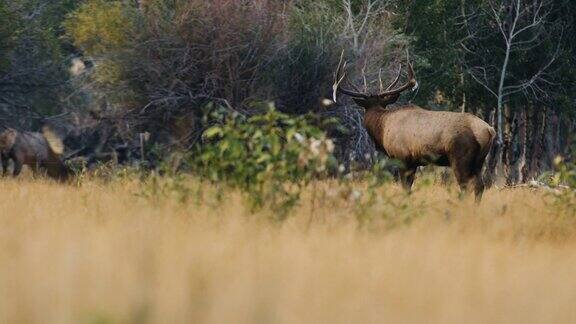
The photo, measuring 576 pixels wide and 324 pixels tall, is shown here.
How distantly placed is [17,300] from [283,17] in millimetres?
14848

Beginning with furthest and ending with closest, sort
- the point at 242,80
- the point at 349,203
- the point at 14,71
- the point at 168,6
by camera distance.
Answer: the point at 14,71, the point at 168,6, the point at 242,80, the point at 349,203

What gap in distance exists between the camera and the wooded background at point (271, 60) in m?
19.6

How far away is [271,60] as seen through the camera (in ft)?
64.8

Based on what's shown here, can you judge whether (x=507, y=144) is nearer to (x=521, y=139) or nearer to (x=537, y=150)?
(x=537, y=150)

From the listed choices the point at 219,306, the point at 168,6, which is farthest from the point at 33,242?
the point at 168,6

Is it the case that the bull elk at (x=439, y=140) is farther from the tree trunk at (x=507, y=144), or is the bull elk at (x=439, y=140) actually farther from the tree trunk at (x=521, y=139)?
the tree trunk at (x=521, y=139)

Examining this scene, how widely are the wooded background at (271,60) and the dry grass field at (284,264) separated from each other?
5.36m

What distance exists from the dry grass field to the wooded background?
5361mm

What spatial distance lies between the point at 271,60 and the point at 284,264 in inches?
499

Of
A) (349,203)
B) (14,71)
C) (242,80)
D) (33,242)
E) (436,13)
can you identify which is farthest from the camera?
(436,13)

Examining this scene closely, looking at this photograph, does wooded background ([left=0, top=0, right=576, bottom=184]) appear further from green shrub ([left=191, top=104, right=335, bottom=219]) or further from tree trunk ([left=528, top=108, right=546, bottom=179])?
green shrub ([left=191, top=104, right=335, bottom=219])

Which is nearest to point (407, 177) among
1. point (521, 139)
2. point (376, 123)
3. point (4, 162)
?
point (376, 123)

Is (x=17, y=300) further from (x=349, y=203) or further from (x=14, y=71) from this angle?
(x=14, y=71)

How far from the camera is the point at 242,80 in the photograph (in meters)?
19.5
